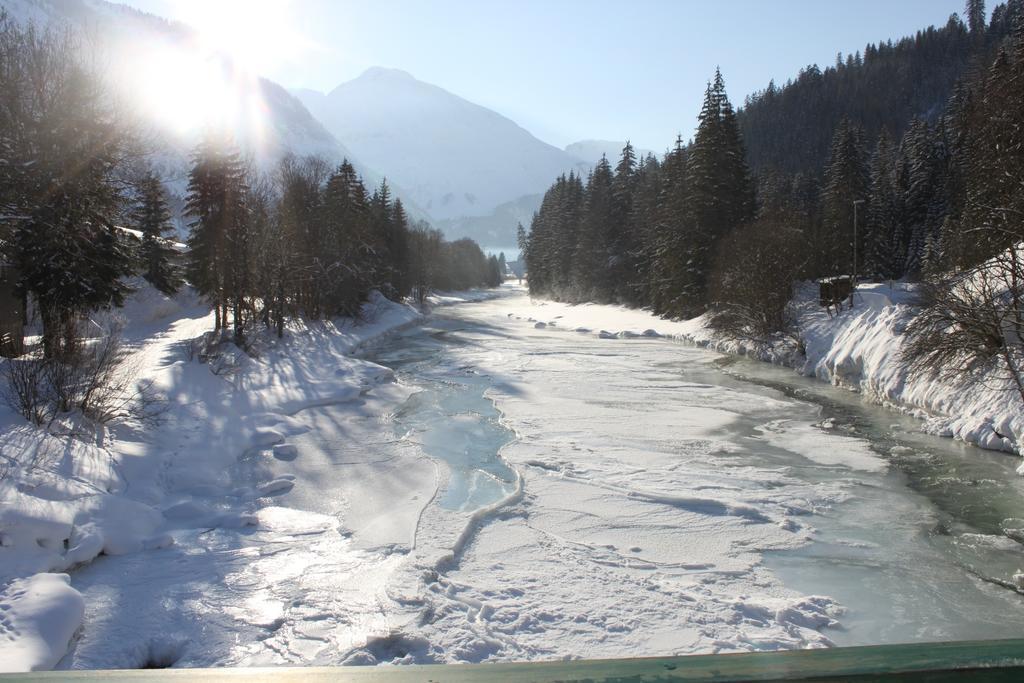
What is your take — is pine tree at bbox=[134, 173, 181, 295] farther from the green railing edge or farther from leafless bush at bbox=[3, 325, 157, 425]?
the green railing edge

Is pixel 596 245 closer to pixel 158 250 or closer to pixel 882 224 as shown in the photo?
pixel 882 224

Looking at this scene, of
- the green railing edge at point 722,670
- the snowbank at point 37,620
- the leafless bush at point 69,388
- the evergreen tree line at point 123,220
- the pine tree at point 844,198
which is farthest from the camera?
the pine tree at point 844,198

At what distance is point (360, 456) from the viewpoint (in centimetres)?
1348

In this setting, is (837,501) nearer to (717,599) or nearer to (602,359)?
(717,599)

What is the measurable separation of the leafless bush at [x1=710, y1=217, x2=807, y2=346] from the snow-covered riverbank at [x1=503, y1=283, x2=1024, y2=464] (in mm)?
749

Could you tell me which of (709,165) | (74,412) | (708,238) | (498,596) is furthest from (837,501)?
(709,165)

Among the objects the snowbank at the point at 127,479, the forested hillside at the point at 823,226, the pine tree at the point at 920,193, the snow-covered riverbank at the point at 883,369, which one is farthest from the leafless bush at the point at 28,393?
the pine tree at the point at 920,193

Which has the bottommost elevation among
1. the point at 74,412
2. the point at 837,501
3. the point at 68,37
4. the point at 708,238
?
the point at 837,501

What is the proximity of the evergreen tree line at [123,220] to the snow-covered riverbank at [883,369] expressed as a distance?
19.1 m

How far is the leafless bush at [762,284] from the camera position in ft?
101

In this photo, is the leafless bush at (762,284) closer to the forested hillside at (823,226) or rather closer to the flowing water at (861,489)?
the forested hillside at (823,226)

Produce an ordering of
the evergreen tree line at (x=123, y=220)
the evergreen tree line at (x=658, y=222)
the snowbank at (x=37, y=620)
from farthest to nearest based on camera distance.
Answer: the evergreen tree line at (x=658, y=222) < the evergreen tree line at (x=123, y=220) < the snowbank at (x=37, y=620)

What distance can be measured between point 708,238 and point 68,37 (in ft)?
110

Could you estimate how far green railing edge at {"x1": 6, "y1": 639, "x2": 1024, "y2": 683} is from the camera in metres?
1.42
